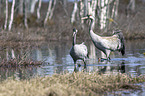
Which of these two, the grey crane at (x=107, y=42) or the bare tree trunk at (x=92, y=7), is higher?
the bare tree trunk at (x=92, y=7)

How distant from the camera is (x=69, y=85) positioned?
26.2ft

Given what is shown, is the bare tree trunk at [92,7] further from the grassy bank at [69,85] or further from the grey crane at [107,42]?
the grassy bank at [69,85]

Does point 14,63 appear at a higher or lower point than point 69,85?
higher

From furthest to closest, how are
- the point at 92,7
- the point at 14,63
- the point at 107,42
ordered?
the point at 92,7 < the point at 107,42 < the point at 14,63

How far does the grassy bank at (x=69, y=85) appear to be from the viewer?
7.16m

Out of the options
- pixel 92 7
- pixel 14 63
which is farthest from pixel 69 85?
pixel 92 7

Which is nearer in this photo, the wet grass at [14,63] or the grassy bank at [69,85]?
the grassy bank at [69,85]

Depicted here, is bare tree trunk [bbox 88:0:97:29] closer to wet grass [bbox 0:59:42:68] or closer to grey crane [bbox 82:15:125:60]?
grey crane [bbox 82:15:125:60]

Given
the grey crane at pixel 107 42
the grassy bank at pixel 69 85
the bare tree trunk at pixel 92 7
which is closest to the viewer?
the grassy bank at pixel 69 85

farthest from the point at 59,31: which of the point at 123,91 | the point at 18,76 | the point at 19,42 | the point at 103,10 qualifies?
the point at 123,91

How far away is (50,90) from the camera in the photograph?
23.9ft

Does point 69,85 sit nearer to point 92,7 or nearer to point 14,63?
point 14,63

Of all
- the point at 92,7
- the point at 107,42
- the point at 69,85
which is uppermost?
the point at 92,7

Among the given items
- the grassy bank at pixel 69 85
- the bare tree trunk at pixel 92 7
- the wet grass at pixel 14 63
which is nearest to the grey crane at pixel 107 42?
the wet grass at pixel 14 63
